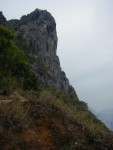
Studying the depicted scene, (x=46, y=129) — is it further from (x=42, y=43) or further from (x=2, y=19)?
(x=42, y=43)

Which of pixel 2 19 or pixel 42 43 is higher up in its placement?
pixel 2 19

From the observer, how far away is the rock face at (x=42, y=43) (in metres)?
94.6

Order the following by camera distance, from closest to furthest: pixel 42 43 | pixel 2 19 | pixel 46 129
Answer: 1. pixel 46 129
2. pixel 2 19
3. pixel 42 43

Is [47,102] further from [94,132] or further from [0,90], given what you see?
[0,90]

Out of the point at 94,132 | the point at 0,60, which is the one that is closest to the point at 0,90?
the point at 94,132

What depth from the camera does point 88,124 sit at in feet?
31.8

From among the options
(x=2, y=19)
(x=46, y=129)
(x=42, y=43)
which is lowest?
(x=46, y=129)

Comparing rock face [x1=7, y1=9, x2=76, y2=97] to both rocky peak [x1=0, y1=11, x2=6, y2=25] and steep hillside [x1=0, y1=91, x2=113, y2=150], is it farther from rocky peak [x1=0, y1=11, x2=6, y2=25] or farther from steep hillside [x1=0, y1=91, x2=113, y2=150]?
steep hillside [x1=0, y1=91, x2=113, y2=150]

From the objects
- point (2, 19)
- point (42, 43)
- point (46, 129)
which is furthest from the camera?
point (42, 43)

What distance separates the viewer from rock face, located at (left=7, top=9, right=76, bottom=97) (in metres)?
94.6

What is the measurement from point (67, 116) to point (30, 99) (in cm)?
132

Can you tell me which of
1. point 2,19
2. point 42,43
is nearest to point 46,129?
point 2,19

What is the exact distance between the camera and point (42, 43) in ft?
353

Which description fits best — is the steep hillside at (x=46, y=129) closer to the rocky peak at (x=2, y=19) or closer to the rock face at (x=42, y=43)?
the rock face at (x=42, y=43)
